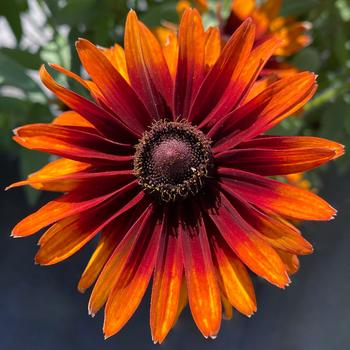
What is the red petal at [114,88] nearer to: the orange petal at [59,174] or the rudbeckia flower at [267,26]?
the orange petal at [59,174]

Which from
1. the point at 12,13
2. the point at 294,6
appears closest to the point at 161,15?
the point at 294,6

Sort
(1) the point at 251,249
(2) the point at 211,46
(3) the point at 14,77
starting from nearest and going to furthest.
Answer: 1. (1) the point at 251,249
2. (2) the point at 211,46
3. (3) the point at 14,77

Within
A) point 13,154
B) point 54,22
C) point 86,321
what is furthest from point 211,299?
point 13,154

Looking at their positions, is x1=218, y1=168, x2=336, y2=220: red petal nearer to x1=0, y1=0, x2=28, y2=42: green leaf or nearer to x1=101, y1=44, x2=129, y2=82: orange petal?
x1=101, y1=44, x2=129, y2=82: orange petal

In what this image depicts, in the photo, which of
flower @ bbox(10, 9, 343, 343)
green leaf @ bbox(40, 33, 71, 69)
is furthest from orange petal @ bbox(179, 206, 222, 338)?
green leaf @ bbox(40, 33, 71, 69)

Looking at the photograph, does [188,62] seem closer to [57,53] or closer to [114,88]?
[114,88]
